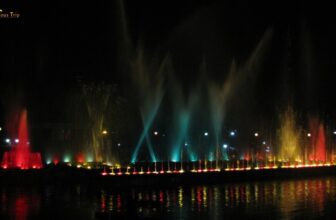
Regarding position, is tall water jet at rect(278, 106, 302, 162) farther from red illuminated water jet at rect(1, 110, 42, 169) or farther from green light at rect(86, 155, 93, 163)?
red illuminated water jet at rect(1, 110, 42, 169)

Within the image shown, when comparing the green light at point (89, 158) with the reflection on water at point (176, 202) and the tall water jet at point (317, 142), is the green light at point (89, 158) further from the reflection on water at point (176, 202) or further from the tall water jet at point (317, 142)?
the tall water jet at point (317, 142)

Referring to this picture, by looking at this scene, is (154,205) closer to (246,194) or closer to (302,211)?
(302,211)

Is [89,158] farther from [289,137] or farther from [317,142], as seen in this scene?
[317,142]

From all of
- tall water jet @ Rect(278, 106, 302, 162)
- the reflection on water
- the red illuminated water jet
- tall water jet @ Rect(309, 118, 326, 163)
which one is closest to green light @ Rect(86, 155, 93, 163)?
the red illuminated water jet

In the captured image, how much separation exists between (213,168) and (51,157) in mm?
16274

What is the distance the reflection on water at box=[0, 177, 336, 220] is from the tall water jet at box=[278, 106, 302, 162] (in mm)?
13343

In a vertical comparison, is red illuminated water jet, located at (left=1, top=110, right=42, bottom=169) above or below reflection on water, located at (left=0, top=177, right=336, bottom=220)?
above

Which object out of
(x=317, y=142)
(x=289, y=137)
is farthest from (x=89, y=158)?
(x=317, y=142)

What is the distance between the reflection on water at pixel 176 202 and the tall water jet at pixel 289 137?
1334cm

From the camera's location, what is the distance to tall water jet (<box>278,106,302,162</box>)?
41.1m

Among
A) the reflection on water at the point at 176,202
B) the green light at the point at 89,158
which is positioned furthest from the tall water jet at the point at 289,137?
the green light at the point at 89,158

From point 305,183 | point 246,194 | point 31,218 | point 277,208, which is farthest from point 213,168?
point 31,218

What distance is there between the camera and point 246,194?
23562mm

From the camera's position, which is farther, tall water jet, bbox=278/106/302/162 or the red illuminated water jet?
tall water jet, bbox=278/106/302/162
